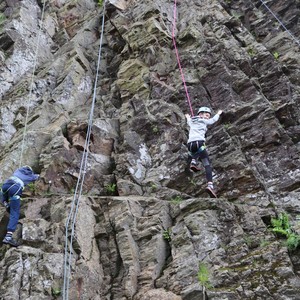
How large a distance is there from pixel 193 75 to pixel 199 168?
4.69m

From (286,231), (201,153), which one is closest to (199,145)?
(201,153)

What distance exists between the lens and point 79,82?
54.3ft

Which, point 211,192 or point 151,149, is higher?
point 151,149

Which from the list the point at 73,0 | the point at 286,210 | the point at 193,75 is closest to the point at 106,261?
the point at 286,210

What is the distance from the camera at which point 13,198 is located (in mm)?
9852

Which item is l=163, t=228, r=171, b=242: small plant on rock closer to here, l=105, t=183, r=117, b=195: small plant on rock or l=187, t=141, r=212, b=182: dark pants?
l=187, t=141, r=212, b=182: dark pants

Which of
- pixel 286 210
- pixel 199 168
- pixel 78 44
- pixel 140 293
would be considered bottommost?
pixel 286 210

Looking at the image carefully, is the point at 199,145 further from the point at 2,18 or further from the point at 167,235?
the point at 2,18

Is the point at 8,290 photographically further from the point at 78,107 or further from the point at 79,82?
the point at 79,82

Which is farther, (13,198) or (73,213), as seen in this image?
(73,213)

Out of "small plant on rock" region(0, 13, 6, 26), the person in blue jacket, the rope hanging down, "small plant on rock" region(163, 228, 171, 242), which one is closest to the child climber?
"small plant on rock" region(163, 228, 171, 242)

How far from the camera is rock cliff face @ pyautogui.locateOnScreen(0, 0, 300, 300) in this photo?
886 cm

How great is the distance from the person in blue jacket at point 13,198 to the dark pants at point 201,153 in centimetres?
448

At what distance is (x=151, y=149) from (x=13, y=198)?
476cm
